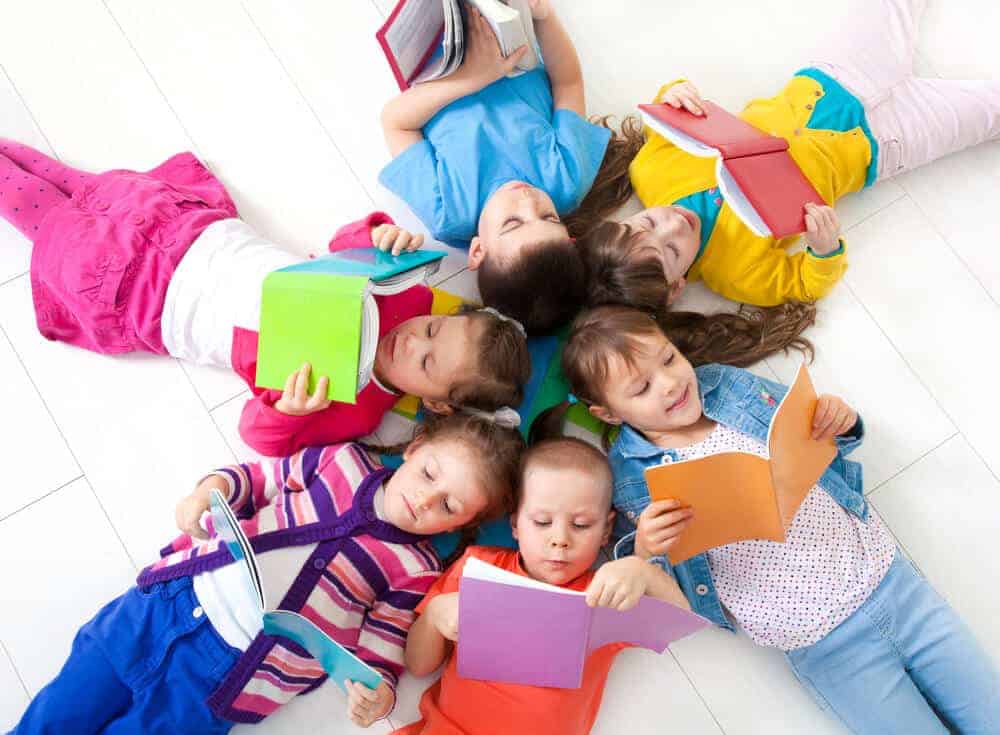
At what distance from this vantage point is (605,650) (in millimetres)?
1292

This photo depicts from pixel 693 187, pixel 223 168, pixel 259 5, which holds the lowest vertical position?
pixel 693 187

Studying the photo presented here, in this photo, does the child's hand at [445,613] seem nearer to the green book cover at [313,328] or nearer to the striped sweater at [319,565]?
the striped sweater at [319,565]

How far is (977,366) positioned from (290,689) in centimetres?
137

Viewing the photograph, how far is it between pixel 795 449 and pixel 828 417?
5.2 inches

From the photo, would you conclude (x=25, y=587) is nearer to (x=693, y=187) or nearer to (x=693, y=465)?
(x=693, y=465)

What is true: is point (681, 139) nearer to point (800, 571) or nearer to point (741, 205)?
point (741, 205)

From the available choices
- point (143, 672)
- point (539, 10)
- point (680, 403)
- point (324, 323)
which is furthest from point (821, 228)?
point (143, 672)

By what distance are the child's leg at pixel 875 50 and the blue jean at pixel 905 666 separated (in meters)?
0.96

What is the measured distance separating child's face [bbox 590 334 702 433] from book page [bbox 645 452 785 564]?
0.64ft

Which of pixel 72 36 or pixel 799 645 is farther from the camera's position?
pixel 72 36

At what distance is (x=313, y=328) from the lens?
1152 mm

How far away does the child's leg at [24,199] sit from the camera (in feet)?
4.65

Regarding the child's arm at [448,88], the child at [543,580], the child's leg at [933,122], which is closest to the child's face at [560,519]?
the child at [543,580]

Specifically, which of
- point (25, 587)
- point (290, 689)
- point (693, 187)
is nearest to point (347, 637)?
point (290, 689)
